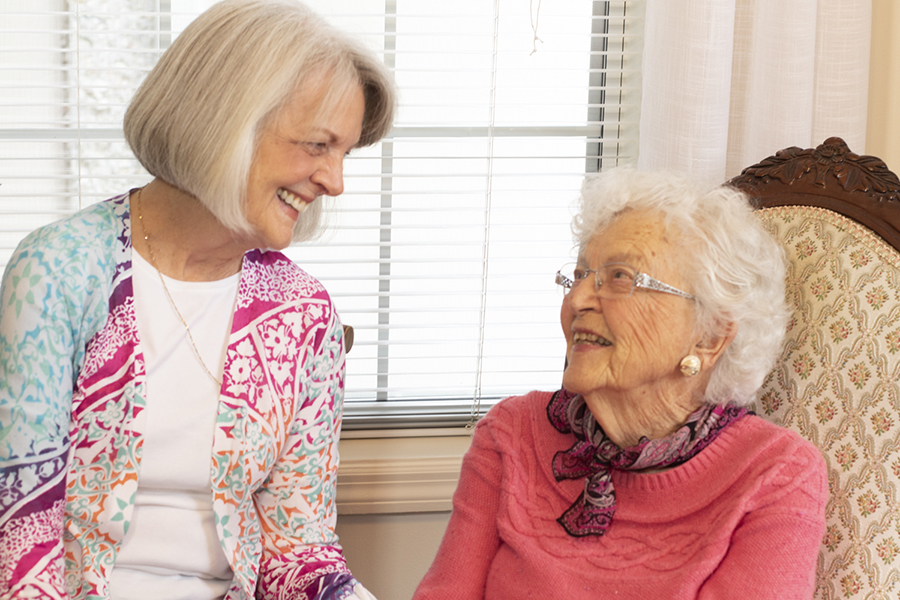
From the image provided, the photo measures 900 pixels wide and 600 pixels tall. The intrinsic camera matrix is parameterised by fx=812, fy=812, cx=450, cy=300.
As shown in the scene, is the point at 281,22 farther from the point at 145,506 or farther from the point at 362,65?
the point at 145,506

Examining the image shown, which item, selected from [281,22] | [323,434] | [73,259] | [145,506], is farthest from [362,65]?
[145,506]

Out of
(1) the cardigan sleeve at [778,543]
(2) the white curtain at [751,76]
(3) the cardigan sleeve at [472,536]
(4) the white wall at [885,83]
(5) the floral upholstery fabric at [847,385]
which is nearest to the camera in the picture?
(1) the cardigan sleeve at [778,543]

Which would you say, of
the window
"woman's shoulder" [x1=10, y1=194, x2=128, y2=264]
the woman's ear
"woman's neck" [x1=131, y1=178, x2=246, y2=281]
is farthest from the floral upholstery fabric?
"woman's shoulder" [x1=10, y1=194, x2=128, y2=264]

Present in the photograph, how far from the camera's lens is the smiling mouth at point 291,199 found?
1.34m

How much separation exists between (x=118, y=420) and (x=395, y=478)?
840 mm

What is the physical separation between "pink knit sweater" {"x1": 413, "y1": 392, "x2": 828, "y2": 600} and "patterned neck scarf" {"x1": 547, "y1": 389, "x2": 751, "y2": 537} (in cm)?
2

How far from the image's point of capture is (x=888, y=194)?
141 centimetres

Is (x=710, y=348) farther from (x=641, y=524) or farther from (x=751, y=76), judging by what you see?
(x=751, y=76)

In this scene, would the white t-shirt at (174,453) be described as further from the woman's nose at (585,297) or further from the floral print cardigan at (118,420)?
the woman's nose at (585,297)

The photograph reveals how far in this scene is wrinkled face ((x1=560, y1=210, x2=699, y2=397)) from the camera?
1340 mm

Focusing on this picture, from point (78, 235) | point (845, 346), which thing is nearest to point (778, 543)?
point (845, 346)

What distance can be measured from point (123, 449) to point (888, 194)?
1.36 m

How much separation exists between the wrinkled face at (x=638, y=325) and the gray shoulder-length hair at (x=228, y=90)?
21.2 inches

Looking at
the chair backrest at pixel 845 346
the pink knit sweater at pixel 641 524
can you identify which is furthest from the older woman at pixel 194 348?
the chair backrest at pixel 845 346
